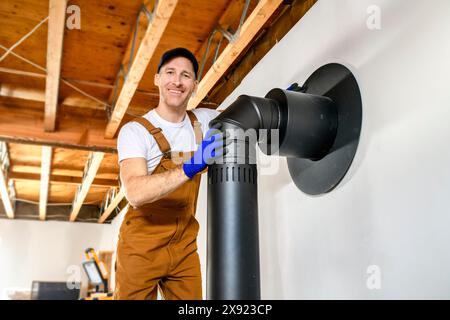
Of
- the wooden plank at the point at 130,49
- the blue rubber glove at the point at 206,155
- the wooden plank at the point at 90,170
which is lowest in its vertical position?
the blue rubber glove at the point at 206,155

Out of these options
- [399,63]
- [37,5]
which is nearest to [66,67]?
[37,5]

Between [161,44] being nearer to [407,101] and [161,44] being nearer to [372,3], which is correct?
[372,3]

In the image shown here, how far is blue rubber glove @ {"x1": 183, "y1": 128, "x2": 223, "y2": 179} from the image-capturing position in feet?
4.15

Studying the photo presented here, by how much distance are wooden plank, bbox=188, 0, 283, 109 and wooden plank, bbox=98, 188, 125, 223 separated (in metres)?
2.84

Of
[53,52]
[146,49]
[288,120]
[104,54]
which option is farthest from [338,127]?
[104,54]

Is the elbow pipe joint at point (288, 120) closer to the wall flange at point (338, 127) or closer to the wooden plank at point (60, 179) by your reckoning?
the wall flange at point (338, 127)

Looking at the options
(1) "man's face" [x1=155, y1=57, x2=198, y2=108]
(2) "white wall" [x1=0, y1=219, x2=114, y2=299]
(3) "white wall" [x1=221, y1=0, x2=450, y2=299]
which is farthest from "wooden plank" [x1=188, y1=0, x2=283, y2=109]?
(2) "white wall" [x1=0, y1=219, x2=114, y2=299]

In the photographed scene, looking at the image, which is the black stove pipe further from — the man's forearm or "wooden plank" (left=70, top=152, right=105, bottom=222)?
"wooden plank" (left=70, top=152, right=105, bottom=222)

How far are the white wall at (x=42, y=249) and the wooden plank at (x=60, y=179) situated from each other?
1639 mm

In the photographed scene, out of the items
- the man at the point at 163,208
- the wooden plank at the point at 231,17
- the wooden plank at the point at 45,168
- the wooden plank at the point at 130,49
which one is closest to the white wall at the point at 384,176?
the man at the point at 163,208

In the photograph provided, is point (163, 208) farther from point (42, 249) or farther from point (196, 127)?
point (42, 249)

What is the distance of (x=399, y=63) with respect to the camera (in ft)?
4.56

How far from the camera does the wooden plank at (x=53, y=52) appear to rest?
2078mm

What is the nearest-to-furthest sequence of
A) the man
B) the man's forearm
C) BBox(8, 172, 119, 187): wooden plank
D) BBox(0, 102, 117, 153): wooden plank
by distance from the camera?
the man's forearm, the man, BBox(0, 102, 117, 153): wooden plank, BBox(8, 172, 119, 187): wooden plank
